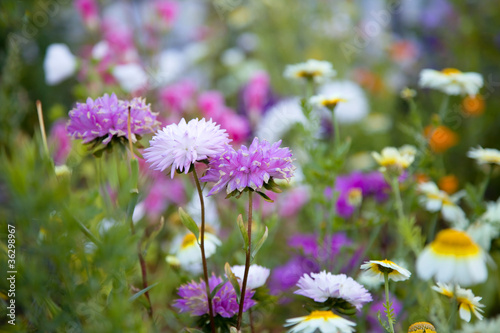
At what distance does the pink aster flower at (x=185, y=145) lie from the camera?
0.51 m

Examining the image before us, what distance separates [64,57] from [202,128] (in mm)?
798

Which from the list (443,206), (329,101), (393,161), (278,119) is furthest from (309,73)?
(278,119)

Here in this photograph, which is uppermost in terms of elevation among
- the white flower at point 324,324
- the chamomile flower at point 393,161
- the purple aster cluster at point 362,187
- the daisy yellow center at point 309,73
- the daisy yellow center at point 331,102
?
the daisy yellow center at point 309,73

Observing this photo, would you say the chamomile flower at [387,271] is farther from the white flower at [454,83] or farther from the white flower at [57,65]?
the white flower at [57,65]

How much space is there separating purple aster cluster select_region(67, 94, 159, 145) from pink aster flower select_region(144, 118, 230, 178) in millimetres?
75

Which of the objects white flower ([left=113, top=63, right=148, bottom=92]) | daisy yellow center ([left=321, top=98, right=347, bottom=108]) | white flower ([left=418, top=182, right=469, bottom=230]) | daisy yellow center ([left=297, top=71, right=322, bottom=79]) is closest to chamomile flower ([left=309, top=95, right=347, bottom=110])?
daisy yellow center ([left=321, top=98, right=347, bottom=108])

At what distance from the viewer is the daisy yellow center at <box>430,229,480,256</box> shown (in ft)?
1.58

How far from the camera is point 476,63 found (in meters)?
1.82

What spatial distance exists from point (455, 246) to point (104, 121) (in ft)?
1.46

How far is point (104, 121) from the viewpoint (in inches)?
22.9

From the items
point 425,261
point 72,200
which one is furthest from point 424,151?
point 72,200

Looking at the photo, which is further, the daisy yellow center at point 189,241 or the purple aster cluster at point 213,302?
the daisy yellow center at point 189,241

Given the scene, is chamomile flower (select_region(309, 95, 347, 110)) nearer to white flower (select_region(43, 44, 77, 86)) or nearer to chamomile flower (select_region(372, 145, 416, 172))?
chamomile flower (select_region(372, 145, 416, 172))

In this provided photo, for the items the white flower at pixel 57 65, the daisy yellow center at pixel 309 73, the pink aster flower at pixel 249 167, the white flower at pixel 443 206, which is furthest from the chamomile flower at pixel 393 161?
the white flower at pixel 57 65
